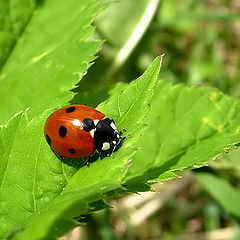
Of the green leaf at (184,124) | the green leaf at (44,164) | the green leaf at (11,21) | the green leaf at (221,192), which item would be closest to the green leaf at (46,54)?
the green leaf at (11,21)

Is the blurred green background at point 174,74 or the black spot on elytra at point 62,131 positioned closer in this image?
the black spot on elytra at point 62,131

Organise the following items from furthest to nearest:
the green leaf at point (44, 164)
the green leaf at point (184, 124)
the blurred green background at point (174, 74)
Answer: the blurred green background at point (174, 74) → the green leaf at point (184, 124) → the green leaf at point (44, 164)

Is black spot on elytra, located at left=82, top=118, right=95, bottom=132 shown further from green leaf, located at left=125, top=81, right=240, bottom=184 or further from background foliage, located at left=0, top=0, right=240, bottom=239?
green leaf, located at left=125, top=81, right=240, bottom=184

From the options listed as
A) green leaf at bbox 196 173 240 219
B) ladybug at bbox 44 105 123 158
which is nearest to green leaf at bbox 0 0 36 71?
ladybug at bbox 44 105 123 158

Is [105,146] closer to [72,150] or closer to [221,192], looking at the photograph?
[72,150]

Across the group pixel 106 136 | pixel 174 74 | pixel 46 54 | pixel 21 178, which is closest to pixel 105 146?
pixel 106 136

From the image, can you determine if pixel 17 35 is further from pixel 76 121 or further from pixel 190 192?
pixel 190 192

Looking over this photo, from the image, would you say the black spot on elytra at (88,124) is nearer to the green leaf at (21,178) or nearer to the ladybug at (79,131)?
the ladybug at (79,131)
